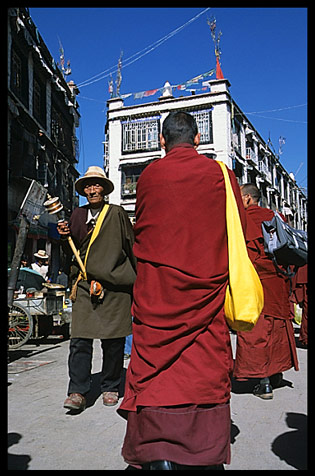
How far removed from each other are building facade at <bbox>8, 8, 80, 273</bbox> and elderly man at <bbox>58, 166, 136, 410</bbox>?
1081cm

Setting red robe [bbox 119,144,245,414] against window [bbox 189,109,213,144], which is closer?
red robe [bbox 119,144,245,414]

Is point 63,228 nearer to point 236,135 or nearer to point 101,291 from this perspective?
point 101,291

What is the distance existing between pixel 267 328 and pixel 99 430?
174cm

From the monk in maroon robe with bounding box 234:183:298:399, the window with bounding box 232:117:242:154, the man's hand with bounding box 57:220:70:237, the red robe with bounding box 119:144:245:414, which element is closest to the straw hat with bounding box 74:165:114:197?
the man's hand with bounding box 57:220:70:237

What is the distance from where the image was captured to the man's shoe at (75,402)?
11.4 feet

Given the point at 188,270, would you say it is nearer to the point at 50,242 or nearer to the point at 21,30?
the point at 21,30

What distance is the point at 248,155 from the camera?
3097 centimetres

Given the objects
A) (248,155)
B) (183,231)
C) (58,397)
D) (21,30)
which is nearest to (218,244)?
(183,231)

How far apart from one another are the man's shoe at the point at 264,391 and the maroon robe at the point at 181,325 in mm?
2043

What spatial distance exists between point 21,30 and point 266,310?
14.9 m

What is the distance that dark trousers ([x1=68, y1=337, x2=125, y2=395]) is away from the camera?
3.67 meters

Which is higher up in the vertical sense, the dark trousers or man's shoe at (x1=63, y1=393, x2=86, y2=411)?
the dark trousers

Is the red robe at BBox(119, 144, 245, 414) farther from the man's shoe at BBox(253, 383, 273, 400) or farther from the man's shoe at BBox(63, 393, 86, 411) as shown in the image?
the man's shoe at BBox(253, 383, 273, 400)

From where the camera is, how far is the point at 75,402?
3.51 metres
